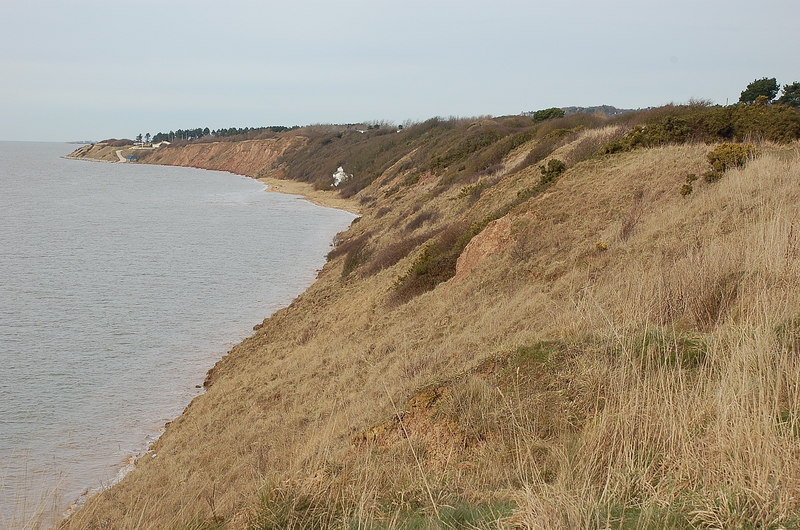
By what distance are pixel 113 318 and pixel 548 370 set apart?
17.9 meters

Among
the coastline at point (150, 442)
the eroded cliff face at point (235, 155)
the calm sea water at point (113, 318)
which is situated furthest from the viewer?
the eroded cliff face at point (235, 155)

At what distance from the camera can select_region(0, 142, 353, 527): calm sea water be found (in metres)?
12.4

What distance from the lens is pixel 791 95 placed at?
25.9 metres

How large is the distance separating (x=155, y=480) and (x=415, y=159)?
159 feet

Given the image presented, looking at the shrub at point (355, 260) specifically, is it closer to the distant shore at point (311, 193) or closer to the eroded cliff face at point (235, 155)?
the distant shore at point (311, 193)

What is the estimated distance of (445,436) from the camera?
614 centimetres

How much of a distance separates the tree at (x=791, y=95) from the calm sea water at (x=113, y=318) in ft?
69.3

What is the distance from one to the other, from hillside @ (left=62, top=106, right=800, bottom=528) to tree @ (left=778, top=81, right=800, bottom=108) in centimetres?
701

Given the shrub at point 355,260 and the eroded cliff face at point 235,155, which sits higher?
the eroded cliff face at point 235,155

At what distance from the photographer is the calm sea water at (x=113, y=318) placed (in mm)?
12391

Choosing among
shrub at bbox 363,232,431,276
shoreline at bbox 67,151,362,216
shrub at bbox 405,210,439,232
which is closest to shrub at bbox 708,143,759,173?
shrub at bbox 363,232,431,276

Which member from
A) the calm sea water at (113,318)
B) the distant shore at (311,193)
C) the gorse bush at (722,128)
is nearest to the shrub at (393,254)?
the calm sea water at (113,318)

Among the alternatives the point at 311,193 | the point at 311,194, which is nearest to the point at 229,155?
the point at 311,193

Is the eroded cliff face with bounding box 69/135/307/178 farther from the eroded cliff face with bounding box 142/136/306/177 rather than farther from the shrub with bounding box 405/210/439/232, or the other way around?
the shrub with bounding box 405/210/439/232
